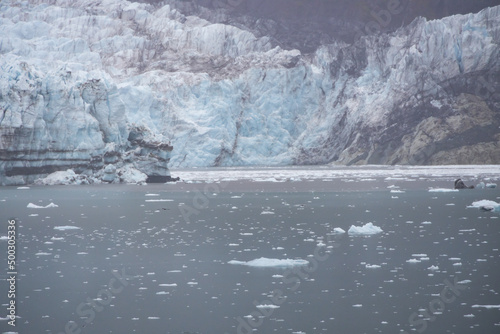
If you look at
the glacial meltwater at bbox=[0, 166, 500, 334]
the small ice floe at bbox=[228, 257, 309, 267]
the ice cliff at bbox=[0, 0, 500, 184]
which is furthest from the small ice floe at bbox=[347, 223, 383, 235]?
the ice cliff at bbox=[0, 0, 500, 184]

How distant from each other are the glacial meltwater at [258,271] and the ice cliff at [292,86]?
44492 millimetres

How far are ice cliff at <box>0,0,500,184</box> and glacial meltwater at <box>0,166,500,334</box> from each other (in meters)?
44.5

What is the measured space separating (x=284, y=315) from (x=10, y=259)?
6485 mm

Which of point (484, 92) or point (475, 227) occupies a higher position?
point (484, 92)

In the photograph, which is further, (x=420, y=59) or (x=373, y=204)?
(x=420, y=59)

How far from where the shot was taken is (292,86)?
245ft

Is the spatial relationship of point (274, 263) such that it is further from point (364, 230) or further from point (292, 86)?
point (292, 86)

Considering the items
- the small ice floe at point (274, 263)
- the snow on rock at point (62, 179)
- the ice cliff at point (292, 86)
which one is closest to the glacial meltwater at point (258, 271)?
the small ice floe at point (274, 263)

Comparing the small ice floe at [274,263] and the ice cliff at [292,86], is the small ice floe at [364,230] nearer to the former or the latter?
the small ice floe at [274,263]

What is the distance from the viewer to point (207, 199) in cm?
2806

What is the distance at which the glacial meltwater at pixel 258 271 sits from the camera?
8242mm

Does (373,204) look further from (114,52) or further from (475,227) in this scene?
(114,52)

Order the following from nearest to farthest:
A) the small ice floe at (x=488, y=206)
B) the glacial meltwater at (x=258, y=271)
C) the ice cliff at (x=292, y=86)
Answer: the glacial meltwater at (x=258, y=271) → the small ice floe at (x=488, y=206) → the ice cliff at (x=292, y=86)

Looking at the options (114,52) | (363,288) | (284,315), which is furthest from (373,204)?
(114,52)
